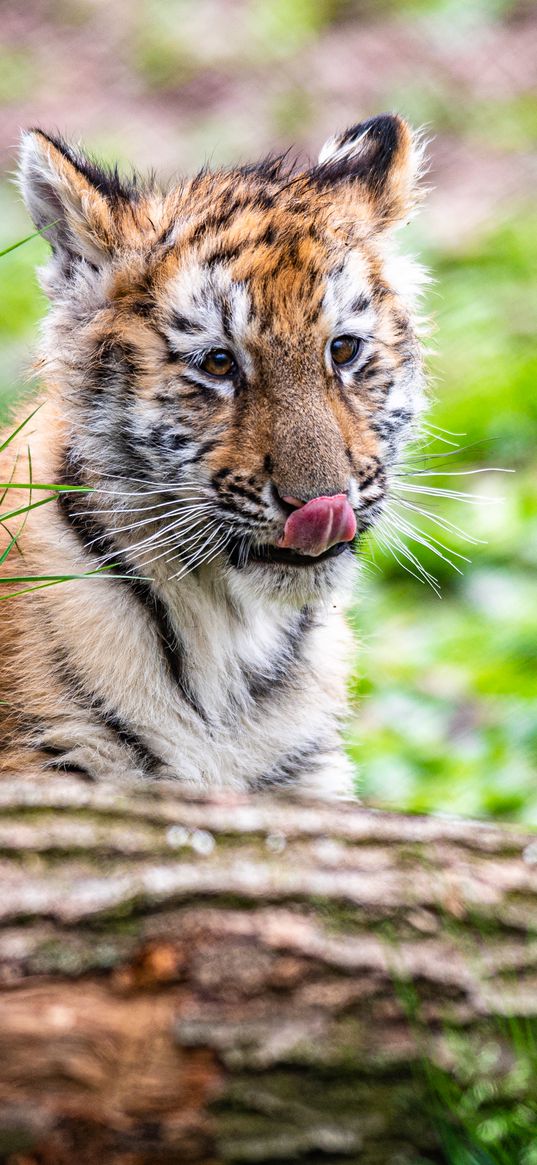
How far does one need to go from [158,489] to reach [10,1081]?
1.76m

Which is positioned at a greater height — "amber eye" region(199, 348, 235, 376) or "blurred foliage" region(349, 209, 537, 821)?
"amber eye" region(199, 348, 235, 376)

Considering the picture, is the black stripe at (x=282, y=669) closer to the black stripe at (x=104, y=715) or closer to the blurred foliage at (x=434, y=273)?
the blurred foliage at (x=434, y=273)

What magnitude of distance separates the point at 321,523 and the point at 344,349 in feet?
A: 1.98

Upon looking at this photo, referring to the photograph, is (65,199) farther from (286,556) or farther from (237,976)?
(237,976)

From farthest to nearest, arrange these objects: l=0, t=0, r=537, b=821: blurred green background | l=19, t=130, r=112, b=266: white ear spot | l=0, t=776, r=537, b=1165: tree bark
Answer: l=0, t=0, r=537, b=821: blurred green background < l=19, t=130, r=112, b=266: white ear spot < l=0, t=776, r=537, b=1165: tree bark

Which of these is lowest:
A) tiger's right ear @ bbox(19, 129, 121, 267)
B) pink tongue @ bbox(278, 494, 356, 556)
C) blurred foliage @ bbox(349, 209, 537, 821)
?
blurred foliage @ bbox(349, 209, 537, 821)

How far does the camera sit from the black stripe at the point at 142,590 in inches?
141

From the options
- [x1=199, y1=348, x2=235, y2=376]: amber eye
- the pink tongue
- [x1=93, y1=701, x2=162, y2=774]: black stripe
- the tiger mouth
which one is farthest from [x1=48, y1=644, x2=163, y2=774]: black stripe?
[x1=199, y1=348, x2=235, y2=376]: amber eye

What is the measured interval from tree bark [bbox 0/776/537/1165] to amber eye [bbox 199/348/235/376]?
4.29 feet

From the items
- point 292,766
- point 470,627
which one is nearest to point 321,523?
point 292,766

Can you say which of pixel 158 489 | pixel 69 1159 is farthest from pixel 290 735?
pixel 69 1159

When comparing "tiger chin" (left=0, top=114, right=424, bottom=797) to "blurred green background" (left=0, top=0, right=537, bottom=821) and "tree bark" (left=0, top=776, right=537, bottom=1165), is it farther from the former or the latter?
"tree bark" (left=0, top=776, right=537, bottom=1165)

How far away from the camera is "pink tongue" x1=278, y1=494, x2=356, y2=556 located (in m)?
3.21

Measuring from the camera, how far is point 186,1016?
212cm
